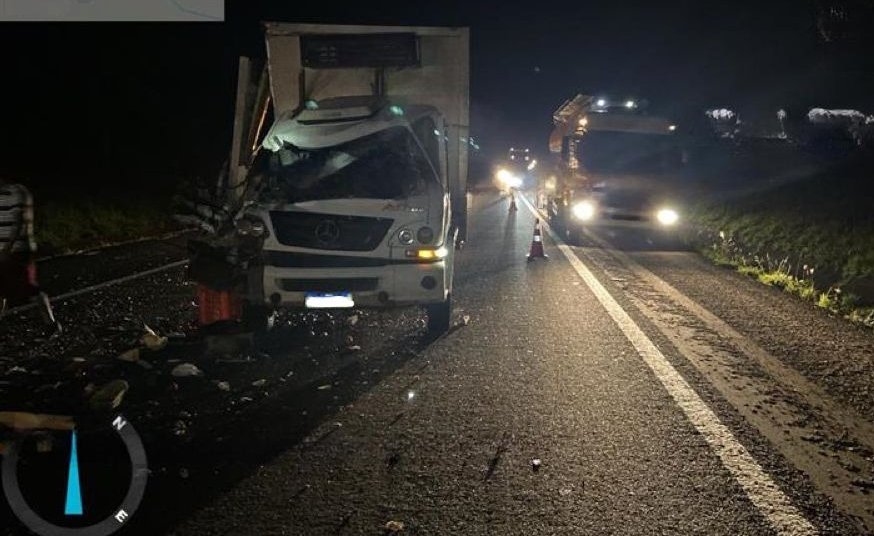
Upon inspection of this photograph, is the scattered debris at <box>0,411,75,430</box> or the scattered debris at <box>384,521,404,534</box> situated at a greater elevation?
the scattered debris at <box>0,411,75,430</box>

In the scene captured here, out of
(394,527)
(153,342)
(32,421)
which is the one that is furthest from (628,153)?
(394,527)

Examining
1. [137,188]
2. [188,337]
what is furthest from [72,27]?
[188,337]

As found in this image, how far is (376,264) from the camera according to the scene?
6.93m

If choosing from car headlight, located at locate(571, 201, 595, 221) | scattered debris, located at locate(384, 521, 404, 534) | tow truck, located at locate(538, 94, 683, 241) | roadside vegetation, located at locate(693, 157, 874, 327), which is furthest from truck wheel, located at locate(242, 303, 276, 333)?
car headlight, located at locate(571, 201, 595, 221)

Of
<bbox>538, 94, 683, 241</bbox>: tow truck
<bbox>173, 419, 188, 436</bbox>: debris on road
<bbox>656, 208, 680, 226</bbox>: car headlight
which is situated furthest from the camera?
<bbox>538, 94, 683, 241</bbox>: tow truck

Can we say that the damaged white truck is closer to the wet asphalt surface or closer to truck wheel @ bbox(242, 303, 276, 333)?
truck wheel @ bbox(242, 303, 276, 333)

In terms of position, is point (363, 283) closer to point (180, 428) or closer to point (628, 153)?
point (180, 428)

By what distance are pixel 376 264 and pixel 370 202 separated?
1.98 ft

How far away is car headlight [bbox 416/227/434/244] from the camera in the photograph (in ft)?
22.8

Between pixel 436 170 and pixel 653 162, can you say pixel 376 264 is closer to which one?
pixel 436 170

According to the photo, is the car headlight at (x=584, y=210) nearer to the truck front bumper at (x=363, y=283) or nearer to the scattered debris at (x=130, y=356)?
the truck front bumper at (x=363, y=283)

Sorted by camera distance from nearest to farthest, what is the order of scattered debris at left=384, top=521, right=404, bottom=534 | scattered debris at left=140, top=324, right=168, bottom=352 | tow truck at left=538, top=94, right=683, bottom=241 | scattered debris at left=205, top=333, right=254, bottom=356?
Answer: scattered debris at left=384, top=521, right=404, bottom=534, scattered debris at left=205, top=333, right=254, bottom=356, scattered debris at left=140, top=324, right=168, bottom=352, tow truck at left=538, top=94, right=683, bottom=241

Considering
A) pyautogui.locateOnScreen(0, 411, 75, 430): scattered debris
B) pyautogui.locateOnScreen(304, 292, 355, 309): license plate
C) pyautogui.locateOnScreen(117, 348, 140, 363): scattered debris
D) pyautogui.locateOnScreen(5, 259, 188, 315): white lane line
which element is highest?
pyautogui.locateOnScreen(304, 292, 355, 309): license plate

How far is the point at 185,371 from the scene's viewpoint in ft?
19.8
